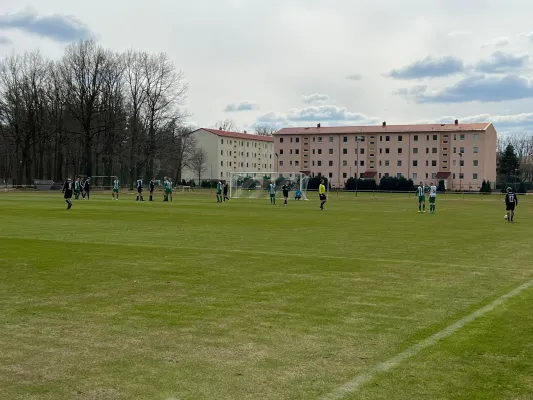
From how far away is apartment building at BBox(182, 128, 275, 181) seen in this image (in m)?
139

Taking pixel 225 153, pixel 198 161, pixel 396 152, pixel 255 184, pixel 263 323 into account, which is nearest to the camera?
pixel 263 323

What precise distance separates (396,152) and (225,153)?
41981 millimetres

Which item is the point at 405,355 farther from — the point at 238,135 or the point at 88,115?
the point at 238,135

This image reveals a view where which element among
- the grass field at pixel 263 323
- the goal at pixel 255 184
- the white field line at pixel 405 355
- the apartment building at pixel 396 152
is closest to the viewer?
the white field line at pixel 405 355

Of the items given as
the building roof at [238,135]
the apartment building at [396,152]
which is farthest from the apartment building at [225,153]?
the apartment building at [396,152]

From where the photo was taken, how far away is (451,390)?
5.17 metres

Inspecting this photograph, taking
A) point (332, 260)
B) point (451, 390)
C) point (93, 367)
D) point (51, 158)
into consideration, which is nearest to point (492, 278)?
point (332, 260)

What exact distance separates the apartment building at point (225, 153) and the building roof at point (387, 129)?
620 inches

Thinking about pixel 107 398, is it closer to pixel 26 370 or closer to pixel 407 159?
pixel 26 370

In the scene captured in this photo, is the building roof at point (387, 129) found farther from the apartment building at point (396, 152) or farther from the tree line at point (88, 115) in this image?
the tree line at point (88, 115)

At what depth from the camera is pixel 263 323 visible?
24.8 ft

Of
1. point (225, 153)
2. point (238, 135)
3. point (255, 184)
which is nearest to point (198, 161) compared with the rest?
point (225, 153)

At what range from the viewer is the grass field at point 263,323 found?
5.33 meters

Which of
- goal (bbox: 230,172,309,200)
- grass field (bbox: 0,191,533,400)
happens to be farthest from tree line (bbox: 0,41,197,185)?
grass field (bbox: 0,191,533,400)
